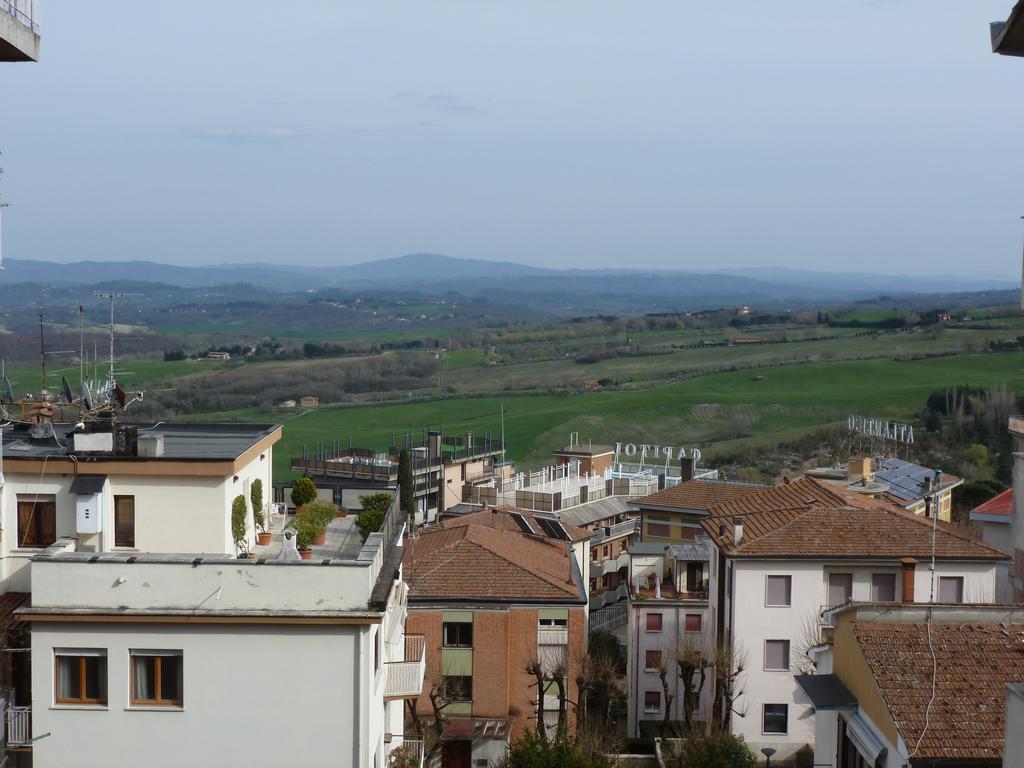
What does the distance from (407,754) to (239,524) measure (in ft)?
16.3

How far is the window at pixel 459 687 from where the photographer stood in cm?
2652

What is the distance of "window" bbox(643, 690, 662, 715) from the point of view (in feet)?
107

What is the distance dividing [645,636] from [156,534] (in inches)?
760

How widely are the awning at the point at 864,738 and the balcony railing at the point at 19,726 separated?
860 cm

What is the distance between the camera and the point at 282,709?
13.4 m

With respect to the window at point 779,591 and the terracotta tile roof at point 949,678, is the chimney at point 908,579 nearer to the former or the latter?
the terracotta tile roof at point 949,678

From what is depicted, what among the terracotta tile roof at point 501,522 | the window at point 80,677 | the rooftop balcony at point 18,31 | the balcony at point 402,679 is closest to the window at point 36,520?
the window at point 80,677

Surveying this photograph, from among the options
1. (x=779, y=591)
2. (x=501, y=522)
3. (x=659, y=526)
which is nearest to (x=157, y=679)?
(x=779, y=591)

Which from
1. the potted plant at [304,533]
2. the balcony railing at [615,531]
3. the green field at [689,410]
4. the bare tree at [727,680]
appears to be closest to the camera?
the potted plant at [304,533]

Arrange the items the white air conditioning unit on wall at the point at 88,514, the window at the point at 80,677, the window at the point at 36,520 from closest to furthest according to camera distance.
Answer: the window at the point at 80,677 → the white air conditioning unit on wall at the point at 88,514 → the window at the point at 36,520

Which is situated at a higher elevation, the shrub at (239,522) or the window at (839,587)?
the shrub at (239,522)

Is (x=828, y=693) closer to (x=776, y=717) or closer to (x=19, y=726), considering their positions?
(x=19, y=726)

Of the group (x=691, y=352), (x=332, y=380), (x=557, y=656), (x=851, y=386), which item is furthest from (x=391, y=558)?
(x=691, y=352)

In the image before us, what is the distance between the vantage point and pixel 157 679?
13.4 meters
